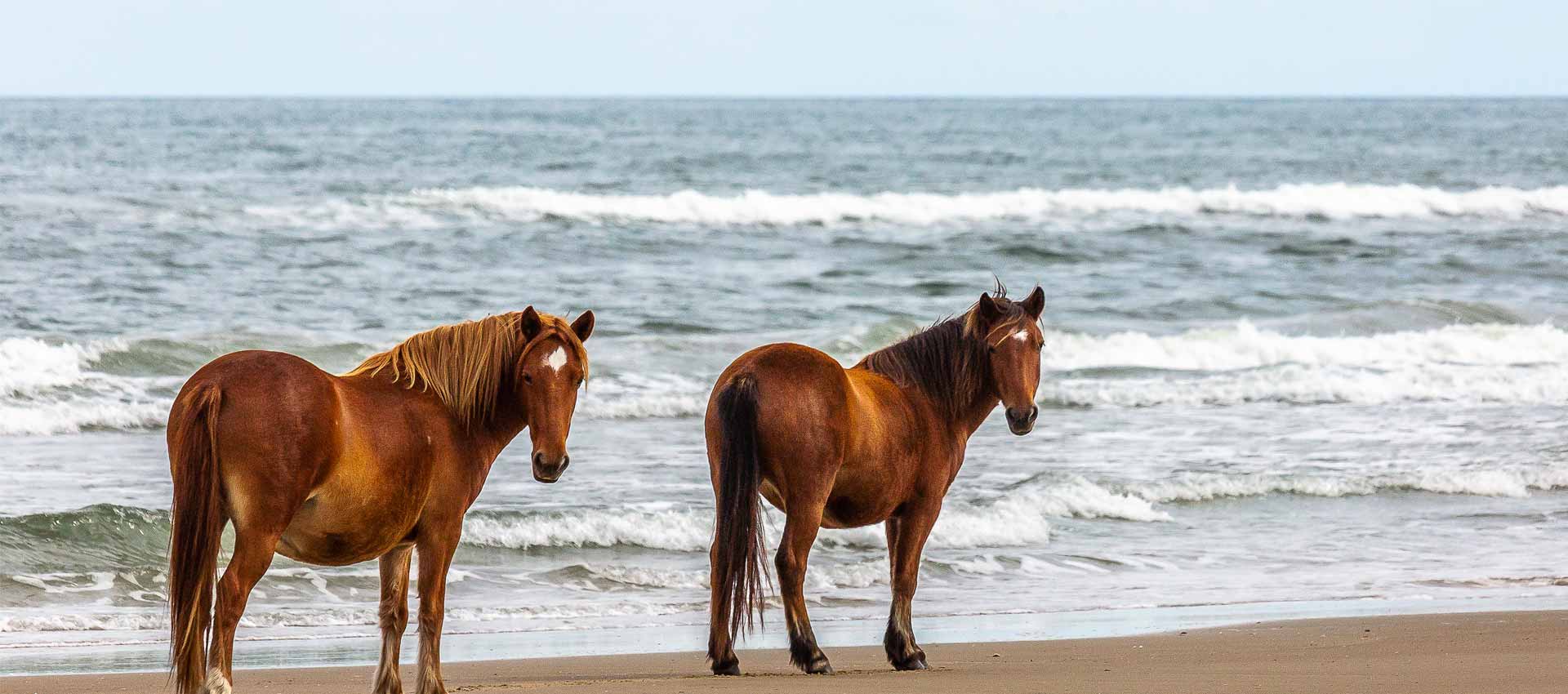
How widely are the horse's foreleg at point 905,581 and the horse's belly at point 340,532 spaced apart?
1.77m

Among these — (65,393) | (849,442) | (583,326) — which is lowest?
(65,393)

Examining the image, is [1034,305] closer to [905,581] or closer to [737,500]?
[905,581]

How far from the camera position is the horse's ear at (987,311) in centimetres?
515

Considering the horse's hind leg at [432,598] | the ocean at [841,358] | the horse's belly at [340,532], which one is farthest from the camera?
the ocean at [841,358]

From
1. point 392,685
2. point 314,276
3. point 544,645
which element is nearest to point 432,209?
point 314,276

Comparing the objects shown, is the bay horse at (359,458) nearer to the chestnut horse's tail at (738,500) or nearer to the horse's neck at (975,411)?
the chestnut horse's tail at (738,500)

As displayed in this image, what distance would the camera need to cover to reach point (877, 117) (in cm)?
8319

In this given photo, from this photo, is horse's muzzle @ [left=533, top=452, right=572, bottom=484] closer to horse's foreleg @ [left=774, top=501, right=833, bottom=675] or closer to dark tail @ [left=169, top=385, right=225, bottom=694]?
dark tail @ [left=169, top=385, right=225, bottom=694]

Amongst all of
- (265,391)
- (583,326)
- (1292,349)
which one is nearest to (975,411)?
(583,326)

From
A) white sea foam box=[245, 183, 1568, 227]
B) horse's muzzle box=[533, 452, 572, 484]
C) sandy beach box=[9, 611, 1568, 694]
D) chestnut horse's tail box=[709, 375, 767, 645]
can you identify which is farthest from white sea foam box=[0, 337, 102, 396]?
white sea foam box=[245, 183, 1568, 227]

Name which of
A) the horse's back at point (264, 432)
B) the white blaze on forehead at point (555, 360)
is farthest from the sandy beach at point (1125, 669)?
the horse's back at point (264, 432)

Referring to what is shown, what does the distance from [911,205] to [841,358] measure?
17076mm

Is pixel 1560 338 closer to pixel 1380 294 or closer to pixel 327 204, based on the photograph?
pixel 1380 294

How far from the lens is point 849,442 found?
192 inches
